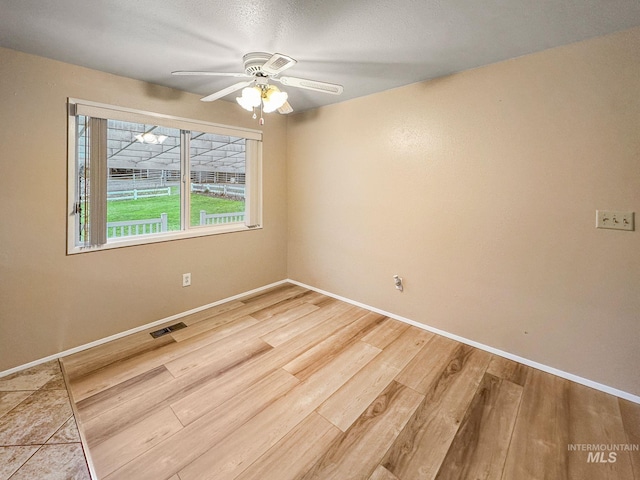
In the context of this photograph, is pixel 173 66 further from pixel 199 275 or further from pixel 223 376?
pixel 223 376

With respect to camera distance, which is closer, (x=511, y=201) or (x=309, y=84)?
(x=309, y=84)

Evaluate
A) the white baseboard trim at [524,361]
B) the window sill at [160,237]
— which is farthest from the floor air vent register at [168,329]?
the white baseboard trim at [524,361]

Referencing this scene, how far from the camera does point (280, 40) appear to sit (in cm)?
187

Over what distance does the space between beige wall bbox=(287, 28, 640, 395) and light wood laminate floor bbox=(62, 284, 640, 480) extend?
13.4 inches

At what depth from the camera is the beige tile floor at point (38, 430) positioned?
140 cm

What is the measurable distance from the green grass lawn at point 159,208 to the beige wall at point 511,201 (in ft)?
5.06

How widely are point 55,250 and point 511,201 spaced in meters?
3.54

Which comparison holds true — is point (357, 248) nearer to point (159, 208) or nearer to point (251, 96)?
point (251, 96)

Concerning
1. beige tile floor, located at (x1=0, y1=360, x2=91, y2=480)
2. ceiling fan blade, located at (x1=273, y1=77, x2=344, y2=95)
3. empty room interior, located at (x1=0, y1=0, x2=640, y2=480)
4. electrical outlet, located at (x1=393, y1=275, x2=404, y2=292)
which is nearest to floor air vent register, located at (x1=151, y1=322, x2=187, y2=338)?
empty room interior, located at (x1=0, y1=0, x2=640, y2=480)

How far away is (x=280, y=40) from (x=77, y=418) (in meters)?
2.61

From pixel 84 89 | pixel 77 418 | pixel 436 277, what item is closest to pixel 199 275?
Result: pixel 77 418

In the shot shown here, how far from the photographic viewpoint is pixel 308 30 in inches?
69.0

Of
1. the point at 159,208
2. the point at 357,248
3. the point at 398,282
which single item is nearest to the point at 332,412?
the point at 398,282

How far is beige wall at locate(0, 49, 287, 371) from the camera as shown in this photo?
206 cm
